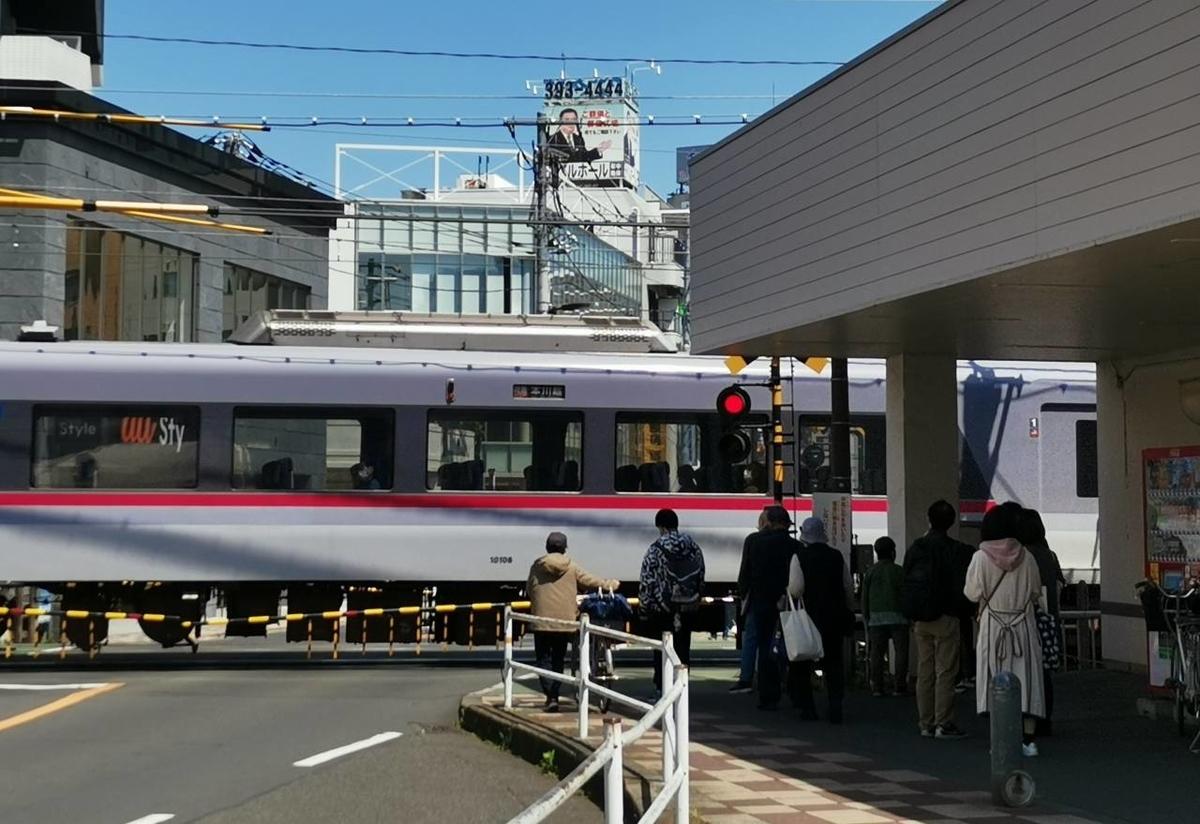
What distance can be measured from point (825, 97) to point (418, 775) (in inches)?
245

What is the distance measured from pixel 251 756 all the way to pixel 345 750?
71 centimetres

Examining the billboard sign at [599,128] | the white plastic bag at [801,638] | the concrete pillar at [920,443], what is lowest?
the white plastic bag at [801,638]

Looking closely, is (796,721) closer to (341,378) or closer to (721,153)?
(721,153)

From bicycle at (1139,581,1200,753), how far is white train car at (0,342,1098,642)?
25.6 ft

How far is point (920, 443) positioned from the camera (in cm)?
1519

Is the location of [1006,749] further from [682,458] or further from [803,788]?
[682,458]

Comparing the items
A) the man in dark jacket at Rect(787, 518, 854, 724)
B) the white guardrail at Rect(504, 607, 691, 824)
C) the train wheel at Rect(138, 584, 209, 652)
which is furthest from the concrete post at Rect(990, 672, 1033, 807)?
the train wheel at Rect(138, 584, 209, 652)

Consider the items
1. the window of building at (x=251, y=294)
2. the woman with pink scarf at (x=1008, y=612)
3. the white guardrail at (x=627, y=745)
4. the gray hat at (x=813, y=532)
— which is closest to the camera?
the white guardrail at (x=627, y=745)

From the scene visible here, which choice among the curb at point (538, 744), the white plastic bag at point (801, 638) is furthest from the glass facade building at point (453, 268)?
the white plastic bag at point (801, 638)

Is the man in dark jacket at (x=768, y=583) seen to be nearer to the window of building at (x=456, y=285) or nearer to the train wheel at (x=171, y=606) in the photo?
the train wheel at (x=171, y=606)

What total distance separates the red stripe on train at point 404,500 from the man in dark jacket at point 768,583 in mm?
4750

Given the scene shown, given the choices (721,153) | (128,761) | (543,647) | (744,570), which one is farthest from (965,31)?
(128,761)

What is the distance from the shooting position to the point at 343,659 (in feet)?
70.8

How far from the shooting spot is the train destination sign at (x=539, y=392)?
65.1 feet
